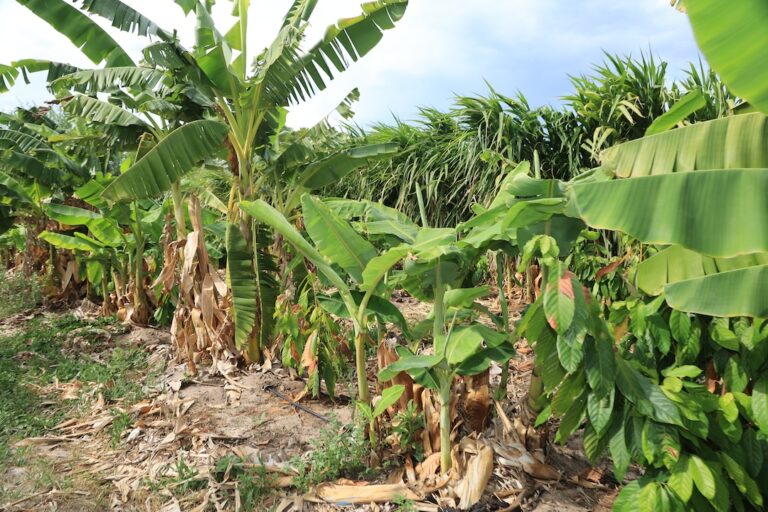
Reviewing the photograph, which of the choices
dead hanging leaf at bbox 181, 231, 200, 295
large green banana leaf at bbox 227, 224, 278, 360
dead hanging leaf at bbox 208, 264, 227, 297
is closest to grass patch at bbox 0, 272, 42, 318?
dead hanging leaf at bbox 181, 231, 200, 295

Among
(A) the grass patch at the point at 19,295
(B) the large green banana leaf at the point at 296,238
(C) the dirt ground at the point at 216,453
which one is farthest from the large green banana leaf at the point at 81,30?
(A) the grass patch at the point at 19,295

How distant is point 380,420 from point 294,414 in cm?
105

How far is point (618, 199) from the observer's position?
215 centimetres

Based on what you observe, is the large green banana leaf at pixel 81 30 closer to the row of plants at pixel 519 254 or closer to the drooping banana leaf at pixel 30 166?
the row of plants at pixel 519 254

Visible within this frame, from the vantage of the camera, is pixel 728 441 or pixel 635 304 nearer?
pixel 728 441

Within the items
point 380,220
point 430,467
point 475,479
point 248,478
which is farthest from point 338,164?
point 475,479

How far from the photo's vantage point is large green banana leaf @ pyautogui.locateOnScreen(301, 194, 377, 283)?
301 centimetres

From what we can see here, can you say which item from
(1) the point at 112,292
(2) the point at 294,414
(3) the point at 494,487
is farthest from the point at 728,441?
(1) the point at 112,292

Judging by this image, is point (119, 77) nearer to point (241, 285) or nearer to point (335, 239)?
point (241, 285)

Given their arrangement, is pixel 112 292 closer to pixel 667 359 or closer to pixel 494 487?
pixel 494 487

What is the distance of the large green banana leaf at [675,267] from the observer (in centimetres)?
280

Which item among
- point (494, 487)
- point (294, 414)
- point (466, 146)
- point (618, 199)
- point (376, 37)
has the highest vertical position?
point (376, 37)

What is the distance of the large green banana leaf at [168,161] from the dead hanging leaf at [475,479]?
10.9 feet

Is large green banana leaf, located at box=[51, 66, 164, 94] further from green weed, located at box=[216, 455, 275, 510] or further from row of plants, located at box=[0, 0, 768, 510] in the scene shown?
green weed, located at box=[216, 455, 275, 510]
